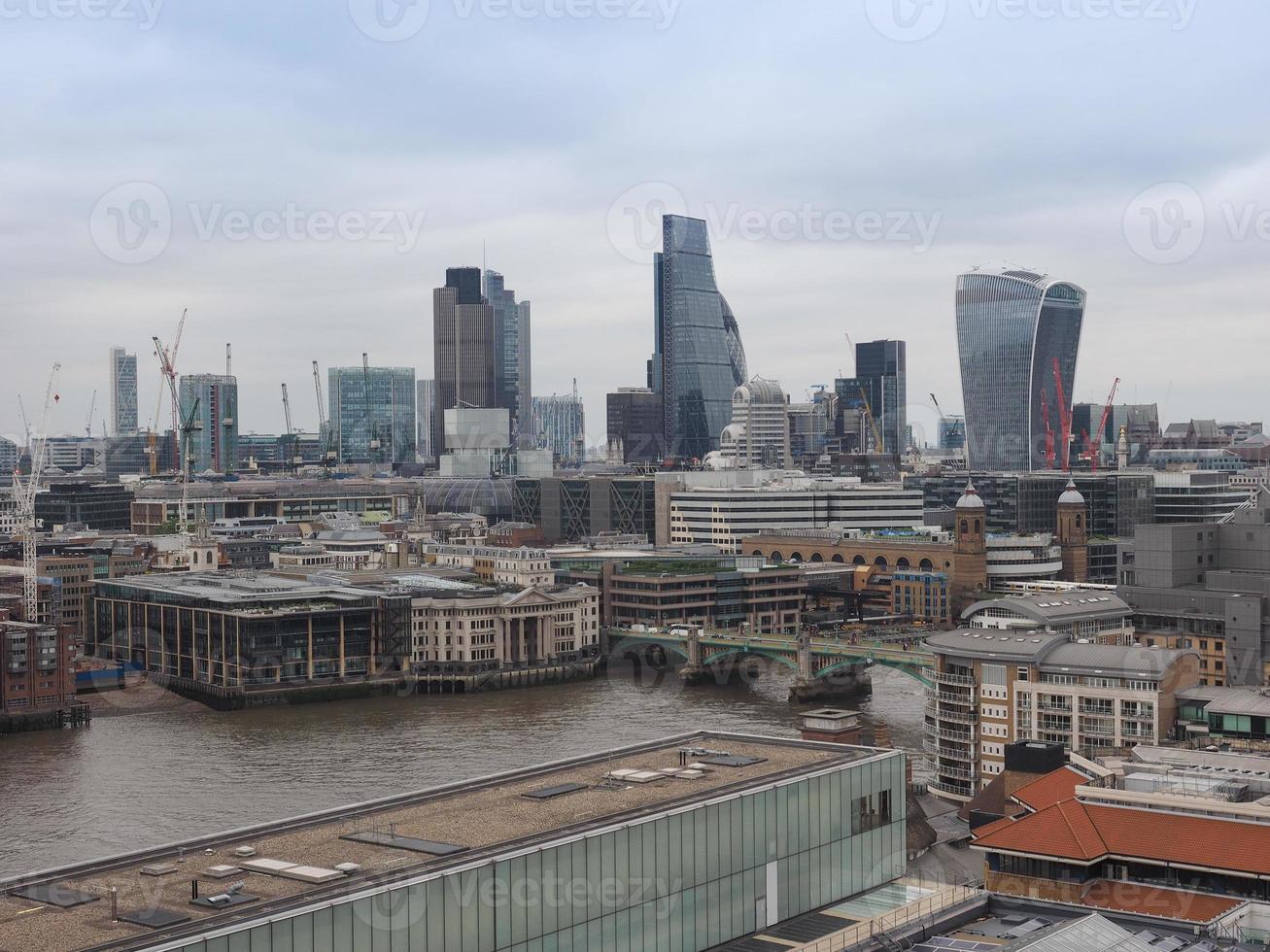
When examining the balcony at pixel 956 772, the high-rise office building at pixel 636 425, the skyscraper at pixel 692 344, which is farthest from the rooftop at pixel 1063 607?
the high-rise office building at pixel 636 425

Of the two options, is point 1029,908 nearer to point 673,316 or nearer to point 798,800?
point 798,800

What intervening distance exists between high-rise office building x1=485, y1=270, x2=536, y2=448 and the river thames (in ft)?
336

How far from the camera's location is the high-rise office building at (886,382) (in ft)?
460

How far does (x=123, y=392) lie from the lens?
162625 millimetres

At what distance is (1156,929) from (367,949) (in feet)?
19.2

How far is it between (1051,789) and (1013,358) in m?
89.6

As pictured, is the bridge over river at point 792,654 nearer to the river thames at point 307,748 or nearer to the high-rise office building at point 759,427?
the river thames at point 307,748

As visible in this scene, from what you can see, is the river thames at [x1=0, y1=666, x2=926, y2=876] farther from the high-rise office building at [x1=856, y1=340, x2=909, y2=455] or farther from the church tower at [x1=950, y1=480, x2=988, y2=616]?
the high-rise office building at [x1=856, y1=340, x2=909, y2=455]

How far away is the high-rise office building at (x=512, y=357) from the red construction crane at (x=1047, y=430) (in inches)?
1825

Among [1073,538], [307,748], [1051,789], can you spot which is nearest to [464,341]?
[1073,538]

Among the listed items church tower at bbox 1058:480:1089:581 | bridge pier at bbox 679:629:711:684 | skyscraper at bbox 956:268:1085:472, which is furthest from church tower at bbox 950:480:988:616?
skyscraper at bbox 956:268:1085:472

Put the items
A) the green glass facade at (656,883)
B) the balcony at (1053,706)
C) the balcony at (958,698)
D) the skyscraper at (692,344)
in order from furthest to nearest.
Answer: the skyscraper at (692,344), the balcony at (958,698), the balcony at (1053,706), the green glass facade at (656,883)

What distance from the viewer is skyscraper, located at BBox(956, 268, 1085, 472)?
104m

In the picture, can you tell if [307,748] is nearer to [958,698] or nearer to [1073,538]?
[958,698]
